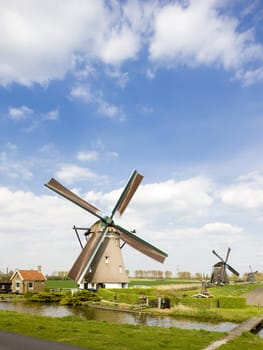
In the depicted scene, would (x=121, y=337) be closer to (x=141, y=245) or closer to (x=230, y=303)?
(x=230, y=303)

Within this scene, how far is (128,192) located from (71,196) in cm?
626

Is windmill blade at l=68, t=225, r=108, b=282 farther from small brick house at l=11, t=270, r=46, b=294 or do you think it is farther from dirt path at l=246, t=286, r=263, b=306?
dirt path at l=246, t=286, r=263, b=306

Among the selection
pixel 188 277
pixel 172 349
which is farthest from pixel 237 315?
pixel 188 277

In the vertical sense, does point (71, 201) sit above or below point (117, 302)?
above

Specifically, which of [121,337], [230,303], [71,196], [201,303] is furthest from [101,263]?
[121,337]

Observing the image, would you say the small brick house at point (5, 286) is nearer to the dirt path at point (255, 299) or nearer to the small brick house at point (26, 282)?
the small brick house at point (26, 282)

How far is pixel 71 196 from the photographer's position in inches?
1622

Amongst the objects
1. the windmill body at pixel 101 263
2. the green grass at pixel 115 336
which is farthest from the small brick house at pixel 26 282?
the green grass at pixel 115 336

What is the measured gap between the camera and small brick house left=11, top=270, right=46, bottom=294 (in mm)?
48250

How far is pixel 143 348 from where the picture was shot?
473 inches

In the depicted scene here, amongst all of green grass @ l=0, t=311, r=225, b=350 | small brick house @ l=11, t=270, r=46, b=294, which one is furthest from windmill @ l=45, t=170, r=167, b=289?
green grass @ l=0, t=311, r=225, b=350

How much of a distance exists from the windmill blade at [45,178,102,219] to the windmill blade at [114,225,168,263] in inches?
126

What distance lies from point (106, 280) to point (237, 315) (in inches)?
716

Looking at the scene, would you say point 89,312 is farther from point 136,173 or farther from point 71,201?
point 136,173
